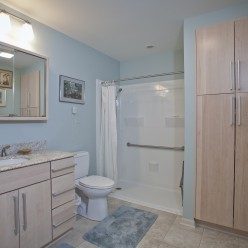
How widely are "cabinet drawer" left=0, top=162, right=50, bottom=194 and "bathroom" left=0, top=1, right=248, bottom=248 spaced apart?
0.54 metres

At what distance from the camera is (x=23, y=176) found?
146cm

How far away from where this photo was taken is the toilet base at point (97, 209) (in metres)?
2.19

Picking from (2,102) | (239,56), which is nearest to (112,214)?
(2,102)

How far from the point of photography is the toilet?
2.16 metres

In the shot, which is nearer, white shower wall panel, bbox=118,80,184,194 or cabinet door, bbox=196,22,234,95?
cabinet door, bbox=196,22,234,95

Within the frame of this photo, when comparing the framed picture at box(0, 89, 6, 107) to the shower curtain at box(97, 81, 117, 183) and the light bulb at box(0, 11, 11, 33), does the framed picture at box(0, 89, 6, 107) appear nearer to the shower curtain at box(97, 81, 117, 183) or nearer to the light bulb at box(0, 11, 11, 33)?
the light bulb at box(0, 11, 11, 33)

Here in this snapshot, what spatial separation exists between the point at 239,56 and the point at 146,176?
2.36m

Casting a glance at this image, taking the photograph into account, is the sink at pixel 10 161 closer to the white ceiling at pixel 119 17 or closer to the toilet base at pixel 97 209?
the toilet base at pixel 97 209

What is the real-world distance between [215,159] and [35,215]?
181cm

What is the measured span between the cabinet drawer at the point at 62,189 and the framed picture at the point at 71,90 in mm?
1040

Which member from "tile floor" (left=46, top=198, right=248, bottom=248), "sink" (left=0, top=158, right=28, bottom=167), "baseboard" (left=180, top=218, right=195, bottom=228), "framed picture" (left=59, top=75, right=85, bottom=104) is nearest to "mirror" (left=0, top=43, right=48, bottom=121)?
"framed picture" (left=59, top=75, right=85, bottom=104)

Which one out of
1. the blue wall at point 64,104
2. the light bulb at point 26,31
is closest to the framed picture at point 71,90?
the blue wall at point 64,104

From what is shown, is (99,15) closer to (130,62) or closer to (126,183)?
(130,62)

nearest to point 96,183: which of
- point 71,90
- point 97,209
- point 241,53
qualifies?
point 97,209
